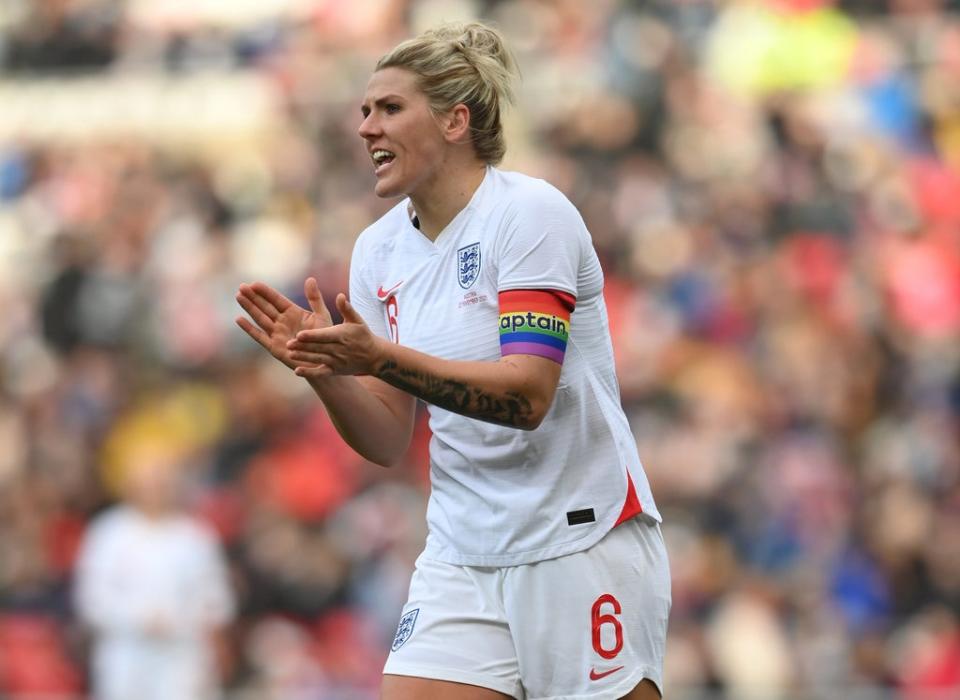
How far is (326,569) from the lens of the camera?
10602 millimetres

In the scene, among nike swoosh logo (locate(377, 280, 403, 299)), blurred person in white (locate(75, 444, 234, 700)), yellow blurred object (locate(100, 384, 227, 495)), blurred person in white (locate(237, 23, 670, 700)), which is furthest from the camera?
yellow blurred object (locate(100, 384, 227, 495))

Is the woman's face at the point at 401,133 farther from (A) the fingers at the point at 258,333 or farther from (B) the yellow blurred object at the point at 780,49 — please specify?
(B) the yellow blurred object at the point at 780,49

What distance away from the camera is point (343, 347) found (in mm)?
3805

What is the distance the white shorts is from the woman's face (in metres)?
1.00

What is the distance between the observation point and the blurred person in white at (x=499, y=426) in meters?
4.18

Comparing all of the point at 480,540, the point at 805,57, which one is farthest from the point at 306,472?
the point at 480,540

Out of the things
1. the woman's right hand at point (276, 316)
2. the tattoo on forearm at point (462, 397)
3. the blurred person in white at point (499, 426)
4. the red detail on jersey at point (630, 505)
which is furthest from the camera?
the red detail on jersey at point (630, 505)

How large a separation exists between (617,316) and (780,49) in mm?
2697

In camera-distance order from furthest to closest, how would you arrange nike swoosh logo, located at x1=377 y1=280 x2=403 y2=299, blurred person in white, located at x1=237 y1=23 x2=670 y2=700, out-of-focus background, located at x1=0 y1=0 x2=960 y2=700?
out-of-focus background, located at x1=0 y1=0 x2=960 y2=700, nike swoosh logo, located at x1=377 y1=280 x2=403 y2=299, blurred person in white, located at x1=237 y1=23 x2=670 y2=700

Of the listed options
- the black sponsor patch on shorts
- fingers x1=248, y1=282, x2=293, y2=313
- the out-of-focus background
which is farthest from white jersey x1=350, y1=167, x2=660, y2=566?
the out-of-focus background

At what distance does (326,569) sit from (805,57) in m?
5.11

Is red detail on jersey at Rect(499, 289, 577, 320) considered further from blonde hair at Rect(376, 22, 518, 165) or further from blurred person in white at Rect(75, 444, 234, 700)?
blurred person in white at Rect(75, 444, 234, 700)

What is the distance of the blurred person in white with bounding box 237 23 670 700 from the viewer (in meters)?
4.18

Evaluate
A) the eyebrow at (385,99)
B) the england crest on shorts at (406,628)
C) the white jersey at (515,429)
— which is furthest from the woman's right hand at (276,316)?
the england crest on shorts at (406,628)
